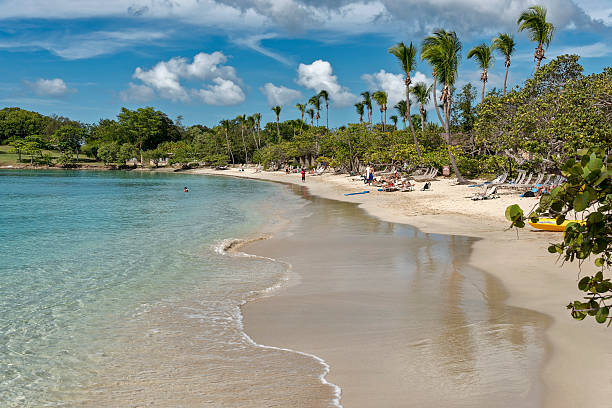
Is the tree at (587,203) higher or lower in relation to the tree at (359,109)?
lower

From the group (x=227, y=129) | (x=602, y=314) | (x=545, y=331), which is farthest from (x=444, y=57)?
(x=227, y=129)

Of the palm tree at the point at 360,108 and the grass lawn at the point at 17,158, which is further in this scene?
the grass lawn at the point at 17,158

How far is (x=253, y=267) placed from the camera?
12.4 metres

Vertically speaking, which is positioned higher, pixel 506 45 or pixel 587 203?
pixel 506 45

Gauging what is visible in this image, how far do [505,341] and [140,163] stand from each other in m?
128

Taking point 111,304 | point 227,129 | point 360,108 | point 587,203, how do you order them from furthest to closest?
point 227,129 → point 360,108 → point 111,304 → point 587,203

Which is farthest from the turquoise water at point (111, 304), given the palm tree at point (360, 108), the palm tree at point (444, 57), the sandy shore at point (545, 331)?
the palm tree at point (360, 108)

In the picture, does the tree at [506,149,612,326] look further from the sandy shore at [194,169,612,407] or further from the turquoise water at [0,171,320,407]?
the turquoise water at [0,171,320,407]

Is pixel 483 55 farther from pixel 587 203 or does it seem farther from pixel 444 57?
pixel 587 203

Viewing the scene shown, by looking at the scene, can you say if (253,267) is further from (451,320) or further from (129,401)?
(129,401)

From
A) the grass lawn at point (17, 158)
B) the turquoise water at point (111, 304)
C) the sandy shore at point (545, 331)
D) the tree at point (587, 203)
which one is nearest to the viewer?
the tree at point (587, 203)

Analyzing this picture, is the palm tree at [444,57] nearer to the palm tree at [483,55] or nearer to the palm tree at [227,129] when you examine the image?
the palm tree at [483,55]

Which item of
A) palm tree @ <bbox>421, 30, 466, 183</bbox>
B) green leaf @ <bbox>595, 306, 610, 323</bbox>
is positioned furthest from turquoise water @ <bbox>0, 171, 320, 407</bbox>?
palm tree @ <bbox>421, 30, 466, 183</bbox>

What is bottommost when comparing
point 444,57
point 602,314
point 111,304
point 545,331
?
point 111,304
